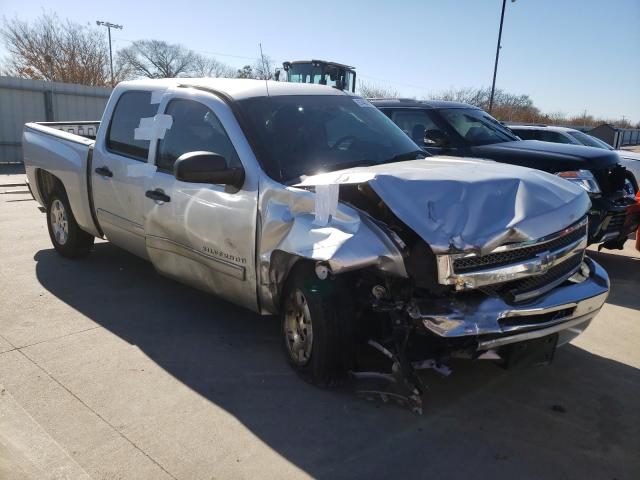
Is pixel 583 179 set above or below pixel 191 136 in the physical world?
below

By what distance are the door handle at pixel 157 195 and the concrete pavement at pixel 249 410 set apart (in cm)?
104

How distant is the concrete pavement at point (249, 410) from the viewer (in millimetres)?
2838

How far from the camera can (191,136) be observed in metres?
4.34

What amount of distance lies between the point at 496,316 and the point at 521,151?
14.6 feet

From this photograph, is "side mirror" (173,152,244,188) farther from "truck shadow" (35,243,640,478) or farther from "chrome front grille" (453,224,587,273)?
"chrome front grille" (453,224,587,273)

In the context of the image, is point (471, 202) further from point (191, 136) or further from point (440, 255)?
point (191, 136)

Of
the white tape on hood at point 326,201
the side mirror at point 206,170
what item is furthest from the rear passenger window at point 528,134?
the white tape on hood at point 326,201

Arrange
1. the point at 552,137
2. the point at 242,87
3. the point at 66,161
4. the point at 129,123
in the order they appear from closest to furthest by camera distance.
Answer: the point at 242,87, the point at 129,123, the point at 66,161, the point at 552,137

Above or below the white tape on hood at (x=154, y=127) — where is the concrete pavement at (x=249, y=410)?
below

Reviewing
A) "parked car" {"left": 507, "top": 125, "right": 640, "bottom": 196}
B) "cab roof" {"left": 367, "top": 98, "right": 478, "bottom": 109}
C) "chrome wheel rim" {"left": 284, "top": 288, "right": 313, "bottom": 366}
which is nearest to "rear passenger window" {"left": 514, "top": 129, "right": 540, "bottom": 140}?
"parked car" {"left": 507, "top": 125, "right": 640, "bottom": 196}

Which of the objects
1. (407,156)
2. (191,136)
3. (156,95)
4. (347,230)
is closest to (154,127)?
(156,95)

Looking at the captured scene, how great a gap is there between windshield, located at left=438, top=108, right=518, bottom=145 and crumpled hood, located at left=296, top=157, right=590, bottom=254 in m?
3.93

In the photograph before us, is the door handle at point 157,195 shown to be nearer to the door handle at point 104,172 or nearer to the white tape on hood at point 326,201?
the door handle at point 104,172

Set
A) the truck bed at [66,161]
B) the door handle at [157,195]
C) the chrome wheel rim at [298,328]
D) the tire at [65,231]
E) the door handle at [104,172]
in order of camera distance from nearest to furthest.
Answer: the chrome wheel rim at [298,328] → the door handle at [157,195] → the door handle at [104,172] → the truck bed at [66,161] → the tire at [65,231]
